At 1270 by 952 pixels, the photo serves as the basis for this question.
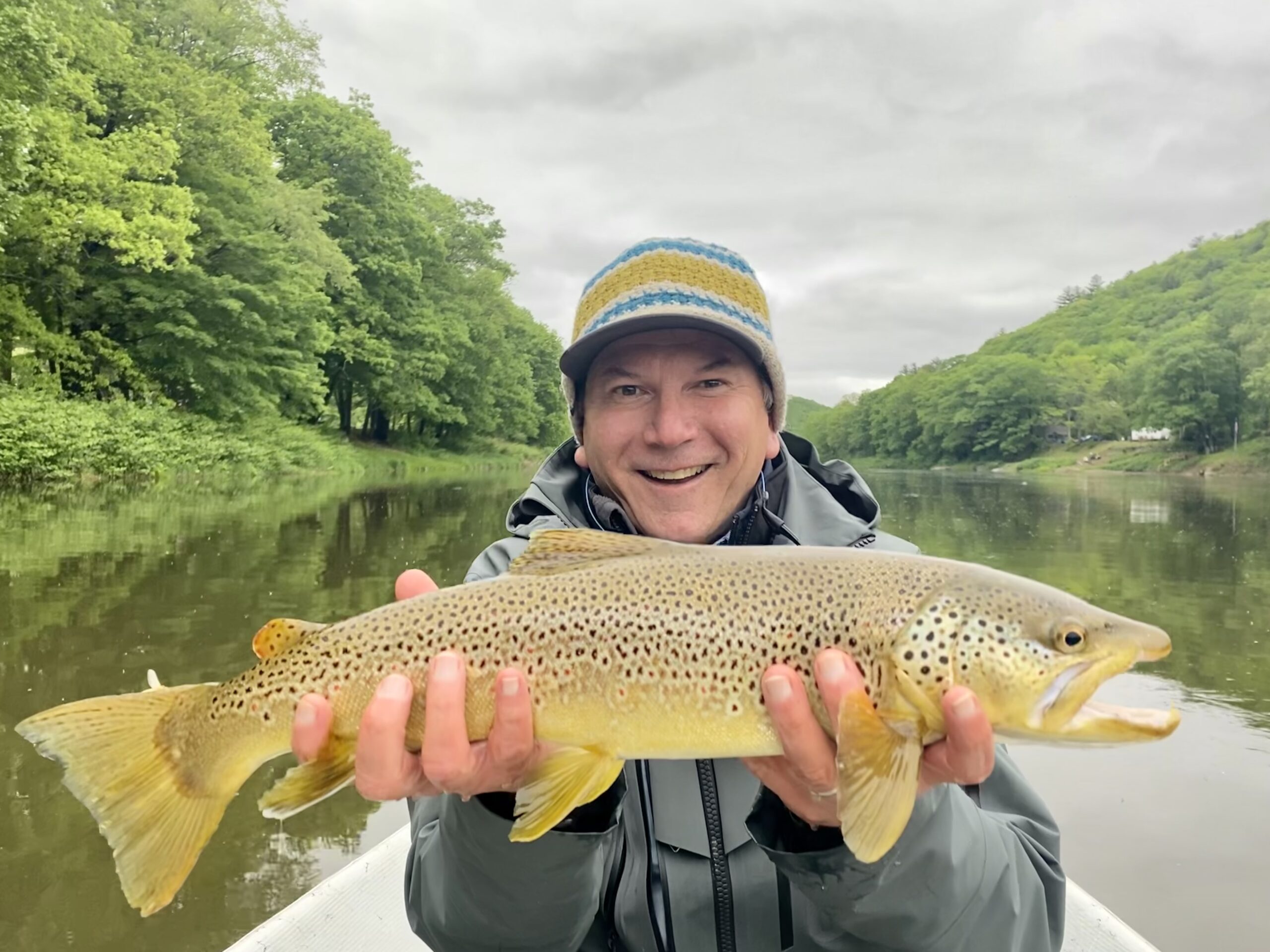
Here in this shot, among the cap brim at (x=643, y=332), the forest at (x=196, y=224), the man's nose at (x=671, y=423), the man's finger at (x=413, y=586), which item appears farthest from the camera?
the forest at (x=196, y=224)

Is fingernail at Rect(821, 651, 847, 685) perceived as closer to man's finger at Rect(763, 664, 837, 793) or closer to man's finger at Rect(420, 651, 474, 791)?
man's finger at Rect(763, 664, 837, 793)

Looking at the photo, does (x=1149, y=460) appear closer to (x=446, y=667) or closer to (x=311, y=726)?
(x=446, y=667)

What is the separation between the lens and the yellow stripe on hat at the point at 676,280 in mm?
3123

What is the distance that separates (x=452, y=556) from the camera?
517 inches

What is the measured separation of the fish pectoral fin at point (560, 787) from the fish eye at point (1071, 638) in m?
1.23

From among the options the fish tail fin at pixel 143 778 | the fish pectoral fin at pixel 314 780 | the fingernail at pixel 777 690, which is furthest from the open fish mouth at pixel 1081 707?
the fish tail fin at pixel 143 778

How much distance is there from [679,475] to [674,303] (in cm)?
64

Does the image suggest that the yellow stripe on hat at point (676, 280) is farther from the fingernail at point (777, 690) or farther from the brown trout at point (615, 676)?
the fingernail at point (777, 690)

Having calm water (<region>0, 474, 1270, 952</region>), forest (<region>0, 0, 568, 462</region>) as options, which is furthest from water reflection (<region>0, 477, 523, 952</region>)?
forest (<region>0, 0, 568, 462</region>)

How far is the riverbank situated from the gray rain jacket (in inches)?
1641

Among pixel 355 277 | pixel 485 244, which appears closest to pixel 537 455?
pixel 485 244

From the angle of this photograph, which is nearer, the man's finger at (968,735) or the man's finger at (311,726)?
the man's finger at (968,735)

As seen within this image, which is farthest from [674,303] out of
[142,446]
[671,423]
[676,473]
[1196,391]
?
[1196,391]

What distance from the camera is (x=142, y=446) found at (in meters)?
21.1
